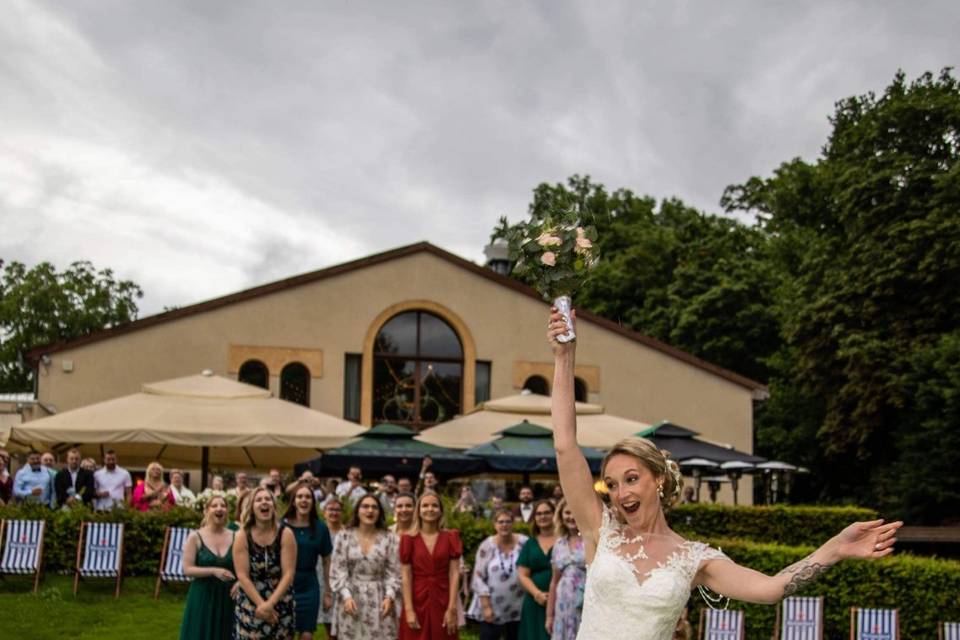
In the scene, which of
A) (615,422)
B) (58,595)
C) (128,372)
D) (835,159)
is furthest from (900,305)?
(58,595)

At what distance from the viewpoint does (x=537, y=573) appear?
38.8 feet

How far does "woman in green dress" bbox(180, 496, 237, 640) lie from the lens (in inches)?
392

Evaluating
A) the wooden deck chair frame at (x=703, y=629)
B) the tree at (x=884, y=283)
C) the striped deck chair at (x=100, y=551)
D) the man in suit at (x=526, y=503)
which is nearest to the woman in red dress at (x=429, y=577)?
Result: the wooden deck chair frame at (x=703, y=629)

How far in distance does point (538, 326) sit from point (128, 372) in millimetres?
11063

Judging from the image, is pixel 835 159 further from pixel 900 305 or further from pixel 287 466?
pixel 287 466

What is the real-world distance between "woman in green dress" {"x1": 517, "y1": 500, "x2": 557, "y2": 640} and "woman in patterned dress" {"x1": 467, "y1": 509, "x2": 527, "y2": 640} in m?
0.13

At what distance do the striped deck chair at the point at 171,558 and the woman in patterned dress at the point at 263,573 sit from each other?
21.0 ft

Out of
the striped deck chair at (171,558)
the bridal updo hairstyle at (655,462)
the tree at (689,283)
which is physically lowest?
the striped deck chair at (171,558)

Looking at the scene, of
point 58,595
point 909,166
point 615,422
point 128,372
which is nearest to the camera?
point 58,595

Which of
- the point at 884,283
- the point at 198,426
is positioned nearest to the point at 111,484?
the point at 198,426

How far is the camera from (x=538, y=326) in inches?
1326

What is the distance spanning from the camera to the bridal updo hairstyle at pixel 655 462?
4.11 meters

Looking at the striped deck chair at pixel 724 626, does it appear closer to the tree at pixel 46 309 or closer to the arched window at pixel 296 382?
the arched window at pixel 296 382

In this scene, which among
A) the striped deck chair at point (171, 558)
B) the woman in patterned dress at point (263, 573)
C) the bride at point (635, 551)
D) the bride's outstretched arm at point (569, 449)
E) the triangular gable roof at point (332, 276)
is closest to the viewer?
the bride at point (635, 551)
